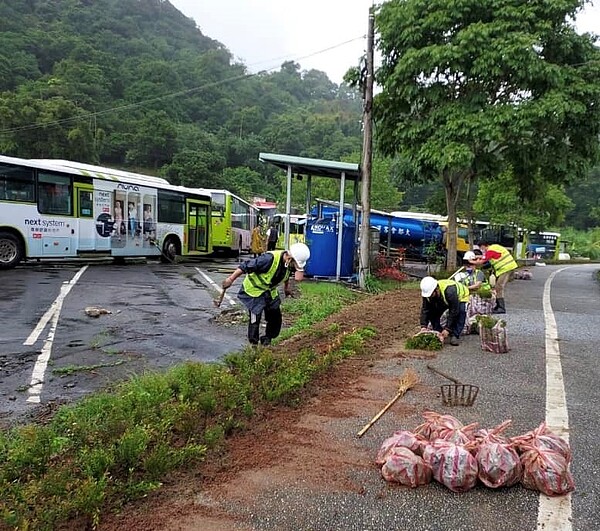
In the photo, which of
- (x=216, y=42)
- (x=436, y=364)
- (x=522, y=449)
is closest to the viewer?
(x=522, y=449)

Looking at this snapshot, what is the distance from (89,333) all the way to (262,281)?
3.09 metres

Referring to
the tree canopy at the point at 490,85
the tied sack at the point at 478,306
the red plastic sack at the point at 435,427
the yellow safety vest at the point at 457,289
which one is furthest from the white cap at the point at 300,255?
the tree canopy at the point at 490,85

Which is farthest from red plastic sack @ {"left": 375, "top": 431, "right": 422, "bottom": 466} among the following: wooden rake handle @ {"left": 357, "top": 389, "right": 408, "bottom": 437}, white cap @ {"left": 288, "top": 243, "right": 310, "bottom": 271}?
white cap @ {"left": 288, "top": 243, "right": 310, "bottom": 271}

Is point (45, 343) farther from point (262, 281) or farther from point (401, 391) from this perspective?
point (401, 391)

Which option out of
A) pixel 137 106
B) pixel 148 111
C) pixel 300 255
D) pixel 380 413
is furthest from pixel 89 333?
pixel 148 111

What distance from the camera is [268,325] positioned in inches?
264

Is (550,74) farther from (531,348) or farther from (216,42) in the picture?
(216,42)

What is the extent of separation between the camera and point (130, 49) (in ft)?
252

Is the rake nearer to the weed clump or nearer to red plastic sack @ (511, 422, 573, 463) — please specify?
red plastic sack @ (511, 422, 573, 463)

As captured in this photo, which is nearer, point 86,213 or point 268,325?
point 268,325

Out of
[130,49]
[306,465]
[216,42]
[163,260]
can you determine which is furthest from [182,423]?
[216,42]

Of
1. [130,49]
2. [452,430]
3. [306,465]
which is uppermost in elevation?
[130,49]

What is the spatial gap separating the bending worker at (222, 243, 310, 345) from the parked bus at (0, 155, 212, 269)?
10499mm

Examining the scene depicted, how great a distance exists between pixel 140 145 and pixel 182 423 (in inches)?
2359
